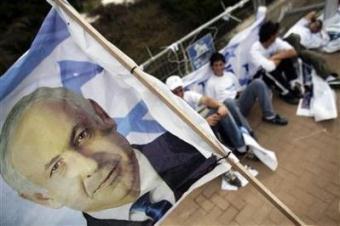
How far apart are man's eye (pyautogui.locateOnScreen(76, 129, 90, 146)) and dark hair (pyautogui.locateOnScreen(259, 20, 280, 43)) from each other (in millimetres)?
3618

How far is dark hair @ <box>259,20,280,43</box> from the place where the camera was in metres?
5.80

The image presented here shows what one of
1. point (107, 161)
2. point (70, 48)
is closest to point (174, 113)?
point (107, 161)

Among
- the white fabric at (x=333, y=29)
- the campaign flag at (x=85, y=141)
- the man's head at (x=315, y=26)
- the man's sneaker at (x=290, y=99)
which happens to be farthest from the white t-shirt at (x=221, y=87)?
the campaign flag at (x=85, y=141)

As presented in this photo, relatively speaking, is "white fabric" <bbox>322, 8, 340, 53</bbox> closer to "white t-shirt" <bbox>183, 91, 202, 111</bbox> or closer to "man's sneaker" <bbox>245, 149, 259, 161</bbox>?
"man's sneaker" <bbox>245, 149, 259, 161</bbox>

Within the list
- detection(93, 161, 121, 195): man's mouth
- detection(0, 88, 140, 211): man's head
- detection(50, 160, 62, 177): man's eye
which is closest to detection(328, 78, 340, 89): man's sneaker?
detection(0, 88, 140, 211): man's head

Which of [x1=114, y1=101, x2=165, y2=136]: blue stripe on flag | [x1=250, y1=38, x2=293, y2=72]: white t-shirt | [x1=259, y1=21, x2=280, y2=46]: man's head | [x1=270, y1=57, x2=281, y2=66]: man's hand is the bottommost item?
[x1=270, y1=57, x2=281, y2=66]: man's hand

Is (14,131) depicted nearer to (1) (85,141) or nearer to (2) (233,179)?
(1) (85,141)

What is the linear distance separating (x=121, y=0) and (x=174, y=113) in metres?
8.93

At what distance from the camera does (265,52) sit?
5.99 m

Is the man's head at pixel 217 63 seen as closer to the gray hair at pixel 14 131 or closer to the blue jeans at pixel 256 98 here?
the blue jeans at pixel 256 98

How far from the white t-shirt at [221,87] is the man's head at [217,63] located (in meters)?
0.09

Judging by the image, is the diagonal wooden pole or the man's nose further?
the man's nose

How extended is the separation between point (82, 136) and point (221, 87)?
2.82 metres

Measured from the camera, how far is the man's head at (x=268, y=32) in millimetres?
5809
